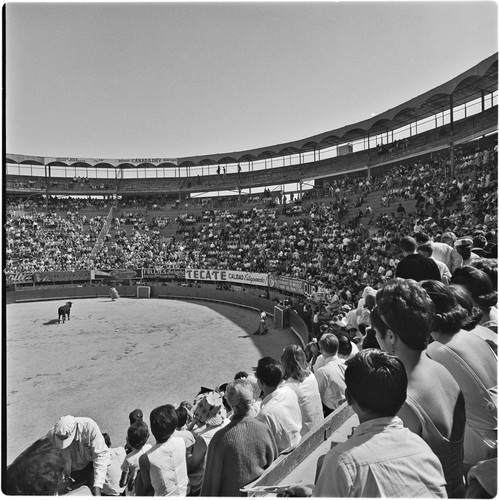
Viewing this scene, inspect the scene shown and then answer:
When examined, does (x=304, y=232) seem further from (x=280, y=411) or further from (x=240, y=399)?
(x=240, y=399)

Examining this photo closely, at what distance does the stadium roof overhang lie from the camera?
829 inches

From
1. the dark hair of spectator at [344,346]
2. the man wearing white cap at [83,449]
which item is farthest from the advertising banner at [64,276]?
the dark hair of spectator at [344,346]

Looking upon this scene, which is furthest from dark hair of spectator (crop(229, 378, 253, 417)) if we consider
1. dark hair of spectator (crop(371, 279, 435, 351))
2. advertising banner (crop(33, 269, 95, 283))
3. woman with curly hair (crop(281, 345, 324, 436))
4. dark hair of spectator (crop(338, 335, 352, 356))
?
advertising banner (crop(33, 269, 95, 283))

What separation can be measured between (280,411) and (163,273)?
99.8 feet

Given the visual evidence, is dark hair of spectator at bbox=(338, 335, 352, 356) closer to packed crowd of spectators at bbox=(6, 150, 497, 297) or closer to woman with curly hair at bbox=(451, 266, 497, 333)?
woman with curly hair at bbox=(451, 266, 497, 333)

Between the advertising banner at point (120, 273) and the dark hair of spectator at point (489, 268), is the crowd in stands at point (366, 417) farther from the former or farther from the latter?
the advertising banner at point (120, 273)

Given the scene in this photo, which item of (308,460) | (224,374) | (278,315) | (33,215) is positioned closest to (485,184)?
(278,315)

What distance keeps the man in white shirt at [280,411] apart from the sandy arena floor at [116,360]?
17.9ft

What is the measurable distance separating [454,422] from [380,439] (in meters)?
0.68

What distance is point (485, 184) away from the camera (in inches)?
666

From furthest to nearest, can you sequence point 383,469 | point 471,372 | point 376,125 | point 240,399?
point 376,125 < point 240,399 < point 471,372 < point 383,469

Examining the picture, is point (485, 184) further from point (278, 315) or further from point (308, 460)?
point (308, 460)

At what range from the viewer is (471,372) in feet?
7.90

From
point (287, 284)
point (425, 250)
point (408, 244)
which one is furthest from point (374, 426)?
point (287, 284)
